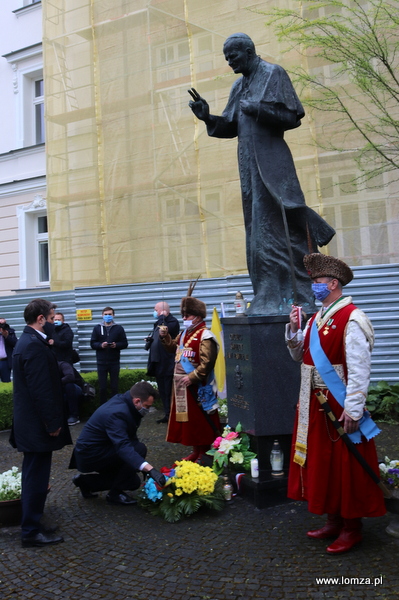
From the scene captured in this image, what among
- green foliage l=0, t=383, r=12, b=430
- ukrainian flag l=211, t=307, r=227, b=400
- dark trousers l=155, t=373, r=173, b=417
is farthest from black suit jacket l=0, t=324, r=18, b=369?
ukrainian flag l=211, t=307, r=227, b=400

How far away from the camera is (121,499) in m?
5.44

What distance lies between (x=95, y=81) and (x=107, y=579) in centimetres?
1198

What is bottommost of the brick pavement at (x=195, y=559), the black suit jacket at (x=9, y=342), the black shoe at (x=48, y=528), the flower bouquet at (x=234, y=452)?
the brick pavement at (x=195, y=559)

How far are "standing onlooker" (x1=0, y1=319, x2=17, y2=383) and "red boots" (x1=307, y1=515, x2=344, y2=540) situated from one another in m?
8.98

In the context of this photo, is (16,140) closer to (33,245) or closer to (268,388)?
(33,245)

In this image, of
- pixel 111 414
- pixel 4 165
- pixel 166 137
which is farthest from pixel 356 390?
pixel 4 165

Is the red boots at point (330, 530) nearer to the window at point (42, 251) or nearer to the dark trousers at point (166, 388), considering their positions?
the dark trousers at point (166, 388)

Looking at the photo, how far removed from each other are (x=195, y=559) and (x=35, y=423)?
1.54 metres

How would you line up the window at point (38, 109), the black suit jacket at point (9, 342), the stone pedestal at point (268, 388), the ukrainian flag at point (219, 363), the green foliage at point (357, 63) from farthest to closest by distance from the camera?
the window at point (38, 109)
the black suit jacket at point (9, 342)
the ukrainian flag at point (219, 363)
the green foliage at point (357, 63)
the stone pedestal at point (268, 388)

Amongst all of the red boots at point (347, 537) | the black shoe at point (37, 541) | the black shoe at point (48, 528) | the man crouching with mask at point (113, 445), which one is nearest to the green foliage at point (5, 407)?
the man crouching with mask at point (113, 445)

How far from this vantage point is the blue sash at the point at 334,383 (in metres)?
3.91

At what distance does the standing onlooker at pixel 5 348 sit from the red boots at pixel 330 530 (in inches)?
353

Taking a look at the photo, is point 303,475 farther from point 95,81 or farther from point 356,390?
→ point 95,81

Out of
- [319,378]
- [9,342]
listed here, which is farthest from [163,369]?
[319,378]
